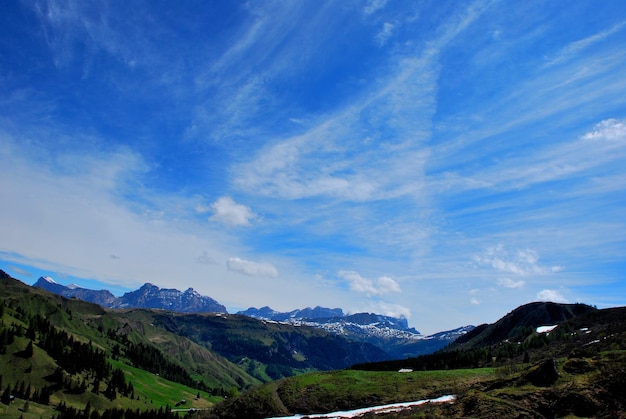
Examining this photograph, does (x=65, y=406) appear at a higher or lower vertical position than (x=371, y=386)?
lower

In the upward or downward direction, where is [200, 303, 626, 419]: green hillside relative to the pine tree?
upward

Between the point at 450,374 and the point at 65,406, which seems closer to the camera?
the point at 450,374

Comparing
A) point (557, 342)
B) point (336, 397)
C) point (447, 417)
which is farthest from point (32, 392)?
point (557, 342)

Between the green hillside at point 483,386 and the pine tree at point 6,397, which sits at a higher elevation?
the green hillside at point 483,386

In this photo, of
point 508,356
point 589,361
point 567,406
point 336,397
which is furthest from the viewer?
point 508,356

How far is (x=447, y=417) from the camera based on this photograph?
4888cm

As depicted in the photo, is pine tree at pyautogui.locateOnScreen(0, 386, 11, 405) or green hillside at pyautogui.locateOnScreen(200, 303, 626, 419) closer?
green hillside at pyautogui.locateOnScreen(200, 303, 626, 419)

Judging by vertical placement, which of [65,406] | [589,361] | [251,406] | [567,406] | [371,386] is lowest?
[65,406]

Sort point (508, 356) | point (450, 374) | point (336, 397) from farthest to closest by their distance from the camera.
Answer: point (508, 356)
point (450, 374)
point (336, 397)

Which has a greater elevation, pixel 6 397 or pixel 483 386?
pixel 483 386

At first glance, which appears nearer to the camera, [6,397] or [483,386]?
[483,386]

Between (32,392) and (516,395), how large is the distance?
22920cm

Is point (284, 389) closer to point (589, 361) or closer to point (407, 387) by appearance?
point (407, 387)

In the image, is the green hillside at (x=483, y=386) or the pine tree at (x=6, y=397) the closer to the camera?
the green hillside at (x=483, y=386)
